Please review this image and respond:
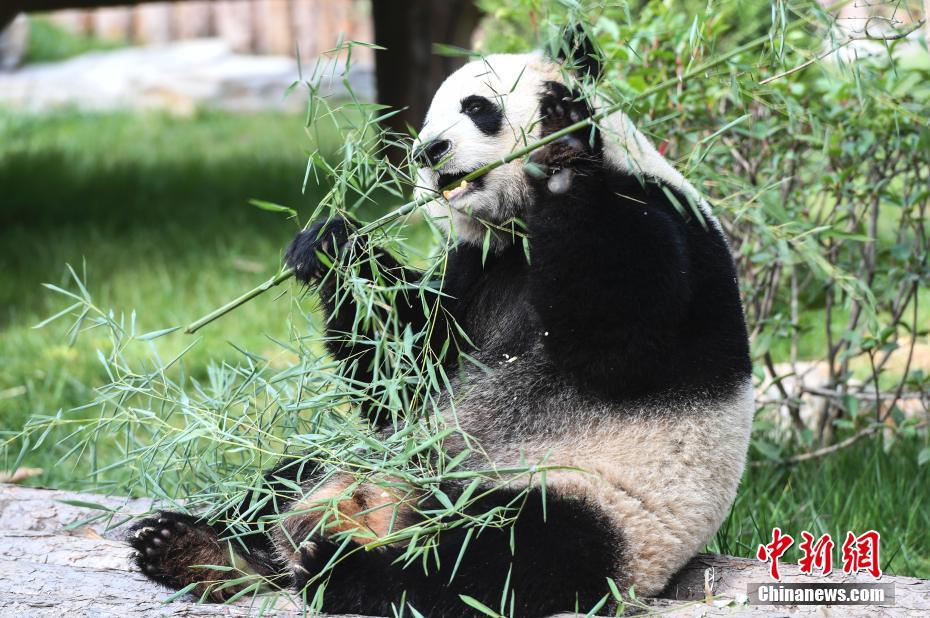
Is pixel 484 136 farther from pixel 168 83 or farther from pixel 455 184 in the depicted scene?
pixel 168 83

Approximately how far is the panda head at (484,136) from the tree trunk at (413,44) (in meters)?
4.60

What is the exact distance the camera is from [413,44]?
22.9 ft

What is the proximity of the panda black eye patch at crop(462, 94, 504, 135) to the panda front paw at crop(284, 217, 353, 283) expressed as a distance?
1.24 feet

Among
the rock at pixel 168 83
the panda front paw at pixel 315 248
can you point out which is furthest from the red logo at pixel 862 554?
the rock at pixel 168 83

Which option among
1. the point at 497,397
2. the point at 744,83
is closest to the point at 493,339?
the point at 497,397

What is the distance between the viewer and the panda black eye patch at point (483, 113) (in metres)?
2.37

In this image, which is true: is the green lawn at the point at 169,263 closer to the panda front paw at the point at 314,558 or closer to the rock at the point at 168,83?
the panda front paw at the point at 314,558

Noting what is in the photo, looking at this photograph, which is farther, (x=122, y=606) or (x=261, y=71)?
(x=261, y=71)

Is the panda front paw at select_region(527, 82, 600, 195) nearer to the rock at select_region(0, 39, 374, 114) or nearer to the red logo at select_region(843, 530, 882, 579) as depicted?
the red logo at select_region(843, 530, 882, 579)

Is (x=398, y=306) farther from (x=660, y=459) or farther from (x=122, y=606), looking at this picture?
(x=122, y=606)

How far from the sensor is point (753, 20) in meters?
4.91

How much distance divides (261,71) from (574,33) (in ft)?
36.8

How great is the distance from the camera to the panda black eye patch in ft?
7.77

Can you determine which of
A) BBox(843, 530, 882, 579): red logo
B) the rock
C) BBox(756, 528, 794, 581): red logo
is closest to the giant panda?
BBox(756, 528, 794, 581): red logo
